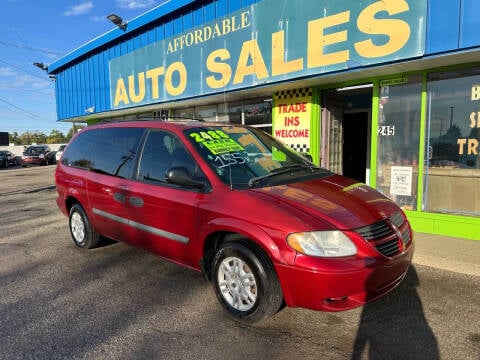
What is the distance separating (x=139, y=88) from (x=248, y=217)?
9.59 meters

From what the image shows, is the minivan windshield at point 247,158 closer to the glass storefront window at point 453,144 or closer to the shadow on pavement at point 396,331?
the shadow on pavement at point 396,331

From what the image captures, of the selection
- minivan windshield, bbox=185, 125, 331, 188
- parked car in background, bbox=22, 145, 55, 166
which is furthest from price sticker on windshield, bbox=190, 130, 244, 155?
parked car in background, bbox=22, 145, 55, 166

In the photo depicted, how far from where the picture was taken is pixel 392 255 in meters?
2.91

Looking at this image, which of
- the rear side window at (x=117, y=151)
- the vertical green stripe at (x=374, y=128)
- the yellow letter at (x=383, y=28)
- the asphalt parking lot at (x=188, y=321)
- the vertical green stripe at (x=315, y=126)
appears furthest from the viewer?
the vertical green stripe at (x=315, y=126)

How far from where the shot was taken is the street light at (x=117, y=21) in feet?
37.2

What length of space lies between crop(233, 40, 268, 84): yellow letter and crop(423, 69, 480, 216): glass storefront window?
10.6 ft

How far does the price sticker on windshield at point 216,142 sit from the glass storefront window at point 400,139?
371 cm

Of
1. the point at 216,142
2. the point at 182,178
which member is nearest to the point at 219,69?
the point at 216,142

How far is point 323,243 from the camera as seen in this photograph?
2736 mm

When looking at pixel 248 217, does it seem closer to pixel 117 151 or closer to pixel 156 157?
pixel 156 157

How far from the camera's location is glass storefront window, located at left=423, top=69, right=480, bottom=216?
554cm

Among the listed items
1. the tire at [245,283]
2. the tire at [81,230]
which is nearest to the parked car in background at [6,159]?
the tire at [81,230]

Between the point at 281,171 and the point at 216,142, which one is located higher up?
the point at 216,142

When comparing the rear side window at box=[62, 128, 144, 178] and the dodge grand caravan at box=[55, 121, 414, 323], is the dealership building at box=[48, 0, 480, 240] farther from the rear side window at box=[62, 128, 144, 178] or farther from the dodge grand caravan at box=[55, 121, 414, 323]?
the dodge grand caravan at box=[55, 121, 414, 323]
